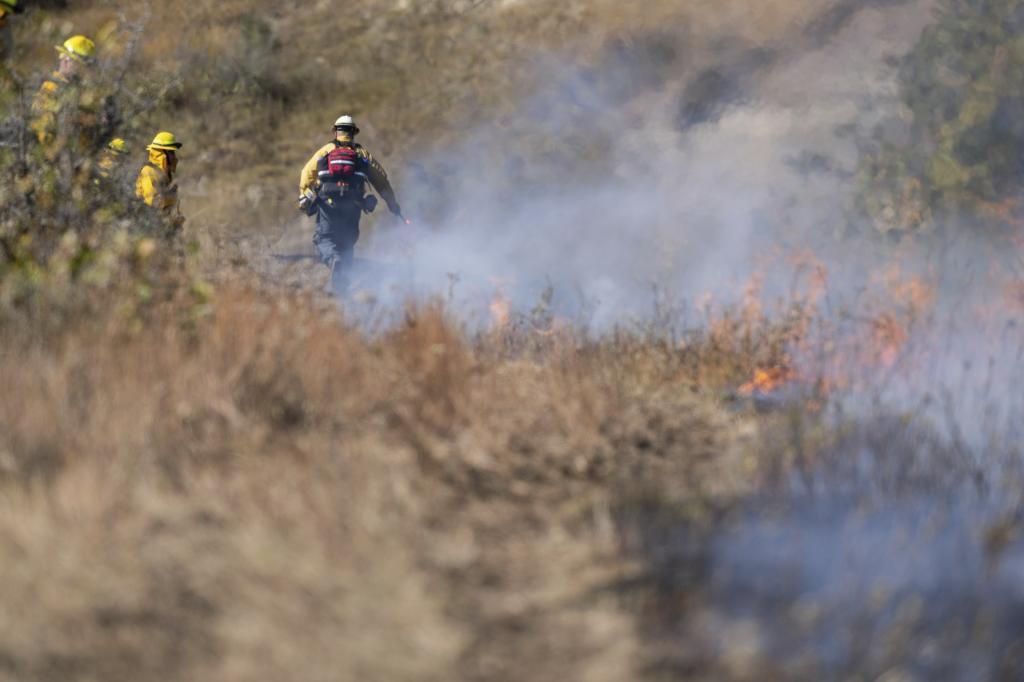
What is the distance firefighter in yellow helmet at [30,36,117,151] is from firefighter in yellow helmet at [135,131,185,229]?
1.86 meters

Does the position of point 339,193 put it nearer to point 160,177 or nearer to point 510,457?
point 160,177

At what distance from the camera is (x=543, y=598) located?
3121 mm

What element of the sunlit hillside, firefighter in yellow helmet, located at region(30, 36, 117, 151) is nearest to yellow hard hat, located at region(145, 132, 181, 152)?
the sunlit hillside

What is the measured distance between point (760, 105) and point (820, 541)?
1002cm

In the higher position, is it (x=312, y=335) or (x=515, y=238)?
(x=515, y=238)

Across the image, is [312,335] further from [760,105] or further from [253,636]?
[760,105]

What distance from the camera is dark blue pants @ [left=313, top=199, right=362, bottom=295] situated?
10469 millimetres

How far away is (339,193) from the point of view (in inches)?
410

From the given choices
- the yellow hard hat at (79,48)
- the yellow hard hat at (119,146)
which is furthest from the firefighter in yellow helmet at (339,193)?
the yellow hard hat at (119,146)

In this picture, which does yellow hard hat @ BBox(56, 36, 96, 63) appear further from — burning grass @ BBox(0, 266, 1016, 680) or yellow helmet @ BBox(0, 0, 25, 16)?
burning grass @ BBox(0, 266, 1016, 680)

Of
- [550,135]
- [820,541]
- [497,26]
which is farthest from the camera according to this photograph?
[497,26]

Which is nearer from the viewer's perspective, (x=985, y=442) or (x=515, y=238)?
(x=985, y=442)

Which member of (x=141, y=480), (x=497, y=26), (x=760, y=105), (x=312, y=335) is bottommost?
(x=141, y=480)

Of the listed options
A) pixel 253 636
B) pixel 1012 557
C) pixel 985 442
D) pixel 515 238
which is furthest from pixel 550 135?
pixel 253 636
